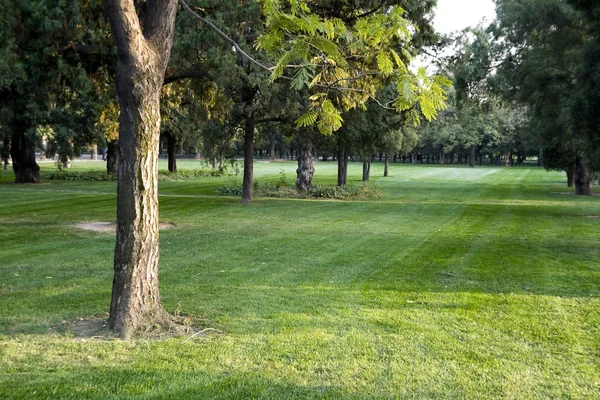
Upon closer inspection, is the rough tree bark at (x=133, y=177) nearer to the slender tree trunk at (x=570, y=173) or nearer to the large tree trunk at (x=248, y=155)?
the large tree trunk at (x=248, y=155)

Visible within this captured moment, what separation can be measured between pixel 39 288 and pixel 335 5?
11.0 meters

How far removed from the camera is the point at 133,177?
6.02 meters

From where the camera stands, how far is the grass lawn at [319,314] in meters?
4.73

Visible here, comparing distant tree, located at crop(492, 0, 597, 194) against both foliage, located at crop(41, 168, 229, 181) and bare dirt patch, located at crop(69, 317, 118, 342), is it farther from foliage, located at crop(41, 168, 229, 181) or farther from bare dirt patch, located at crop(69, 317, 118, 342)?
foliage, located at crop(41, 168, 229, 181)

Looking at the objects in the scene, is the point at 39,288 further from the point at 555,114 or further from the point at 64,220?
the point at 555,114

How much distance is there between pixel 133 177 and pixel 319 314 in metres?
2.61

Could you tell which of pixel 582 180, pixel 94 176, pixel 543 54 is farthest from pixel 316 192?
pixel 94 176

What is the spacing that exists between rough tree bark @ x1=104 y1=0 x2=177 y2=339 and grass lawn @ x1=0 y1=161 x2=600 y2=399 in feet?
1.60

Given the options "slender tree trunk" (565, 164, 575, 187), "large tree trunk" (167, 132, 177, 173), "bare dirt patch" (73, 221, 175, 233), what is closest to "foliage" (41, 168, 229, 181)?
"large tree trunk" (167, 132, 177, 173)

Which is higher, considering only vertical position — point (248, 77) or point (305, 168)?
point (248, 77)

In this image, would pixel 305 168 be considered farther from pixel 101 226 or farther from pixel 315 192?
pixel 101 226

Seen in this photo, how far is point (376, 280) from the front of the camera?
8.98 meters

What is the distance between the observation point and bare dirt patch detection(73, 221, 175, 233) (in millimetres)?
14571

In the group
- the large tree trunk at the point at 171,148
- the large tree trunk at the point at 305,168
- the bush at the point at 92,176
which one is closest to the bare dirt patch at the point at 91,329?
the large tree trunk at the point at 305,168
